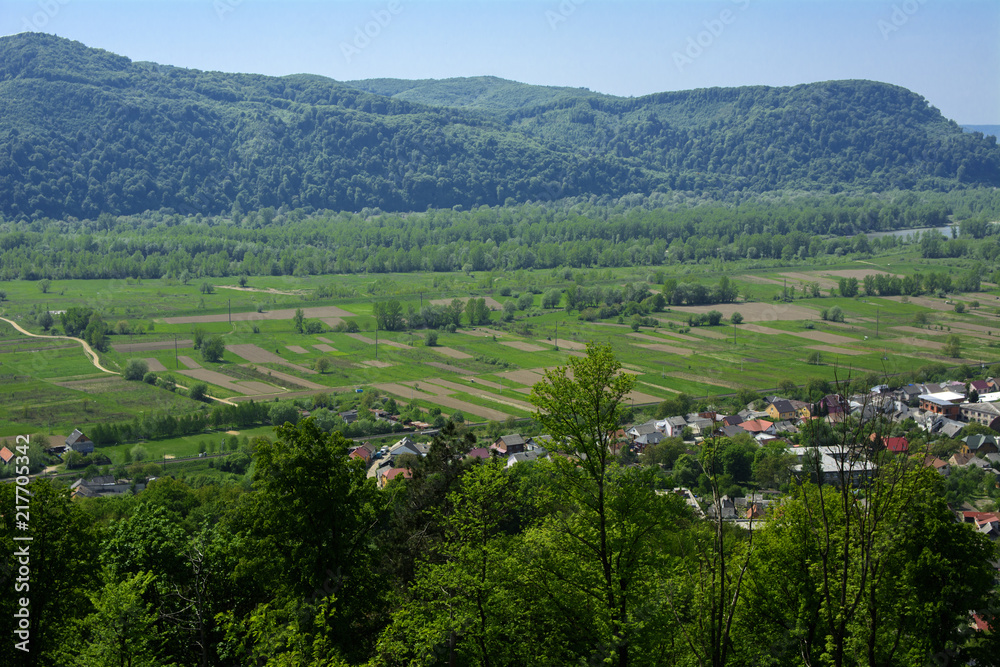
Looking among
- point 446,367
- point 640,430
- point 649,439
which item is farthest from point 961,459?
point 446,367

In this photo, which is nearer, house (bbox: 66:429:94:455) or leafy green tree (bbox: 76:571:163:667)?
leafy green tree (bbox: 76:571:163:667)

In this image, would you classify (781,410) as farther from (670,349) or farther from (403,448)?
(403,448)

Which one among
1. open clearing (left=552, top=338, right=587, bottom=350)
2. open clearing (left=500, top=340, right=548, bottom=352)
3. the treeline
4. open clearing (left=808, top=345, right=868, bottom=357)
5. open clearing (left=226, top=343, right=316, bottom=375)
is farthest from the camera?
A: the treeline

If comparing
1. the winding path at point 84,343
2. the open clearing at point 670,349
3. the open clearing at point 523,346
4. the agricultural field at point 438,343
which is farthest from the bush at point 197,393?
the open clearing at point 670,349

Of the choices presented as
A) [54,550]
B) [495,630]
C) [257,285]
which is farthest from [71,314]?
[495,630]

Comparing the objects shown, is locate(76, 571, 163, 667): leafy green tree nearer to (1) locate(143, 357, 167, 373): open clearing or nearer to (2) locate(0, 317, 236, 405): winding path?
(2) locate(0, 317, 236, 405): winding path

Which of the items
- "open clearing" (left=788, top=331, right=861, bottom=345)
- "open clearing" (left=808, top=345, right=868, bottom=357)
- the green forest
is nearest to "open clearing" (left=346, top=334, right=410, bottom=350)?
"open clearing" (left=808, top=345, right=868, bottom=357)
